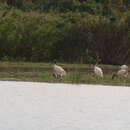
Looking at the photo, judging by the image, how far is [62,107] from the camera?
10.6 meters

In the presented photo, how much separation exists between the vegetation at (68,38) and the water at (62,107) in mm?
9521

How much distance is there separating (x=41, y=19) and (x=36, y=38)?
1.18 metres

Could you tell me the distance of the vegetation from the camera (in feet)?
79.3

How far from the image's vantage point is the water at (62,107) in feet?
28.9

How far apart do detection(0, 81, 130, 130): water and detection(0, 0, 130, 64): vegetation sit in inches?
375

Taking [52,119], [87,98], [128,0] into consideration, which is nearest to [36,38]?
[128,0]

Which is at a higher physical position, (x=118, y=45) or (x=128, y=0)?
(x=128, y=0)

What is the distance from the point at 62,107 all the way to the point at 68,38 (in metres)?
14.0

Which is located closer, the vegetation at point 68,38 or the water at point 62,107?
the water at point 62,107

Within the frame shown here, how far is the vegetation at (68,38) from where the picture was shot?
24.2 meters

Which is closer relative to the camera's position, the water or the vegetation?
the water

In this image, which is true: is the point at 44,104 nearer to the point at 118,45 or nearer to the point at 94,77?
the point at 94,77

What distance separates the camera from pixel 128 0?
91.7 ft

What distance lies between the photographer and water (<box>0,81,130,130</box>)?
28.9 ft
